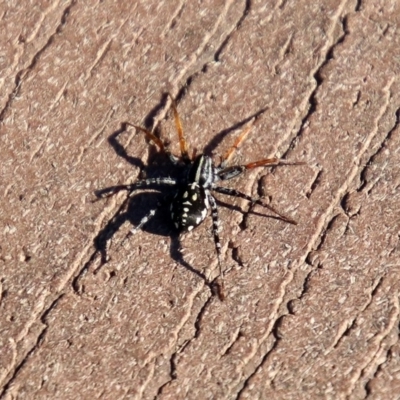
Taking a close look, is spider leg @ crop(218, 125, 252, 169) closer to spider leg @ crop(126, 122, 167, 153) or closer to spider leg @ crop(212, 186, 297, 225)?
spider leg @ crop(212, 186, 297, 225)

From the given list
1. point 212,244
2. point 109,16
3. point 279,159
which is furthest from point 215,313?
point 109,16

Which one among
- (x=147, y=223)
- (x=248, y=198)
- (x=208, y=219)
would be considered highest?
(x=248, y=198)

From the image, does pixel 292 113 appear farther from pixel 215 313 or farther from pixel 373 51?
pixel 215 313

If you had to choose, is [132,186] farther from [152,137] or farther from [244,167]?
[244,167]

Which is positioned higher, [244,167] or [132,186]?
[244,167]

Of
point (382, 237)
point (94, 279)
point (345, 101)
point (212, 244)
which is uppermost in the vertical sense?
point (345, 101)

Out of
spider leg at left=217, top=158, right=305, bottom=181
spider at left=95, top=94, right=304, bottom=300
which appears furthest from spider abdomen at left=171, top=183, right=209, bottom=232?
spider leg at left=217, top=158, right=305, bottom=181

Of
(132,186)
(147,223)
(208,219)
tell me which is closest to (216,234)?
(208,219)
